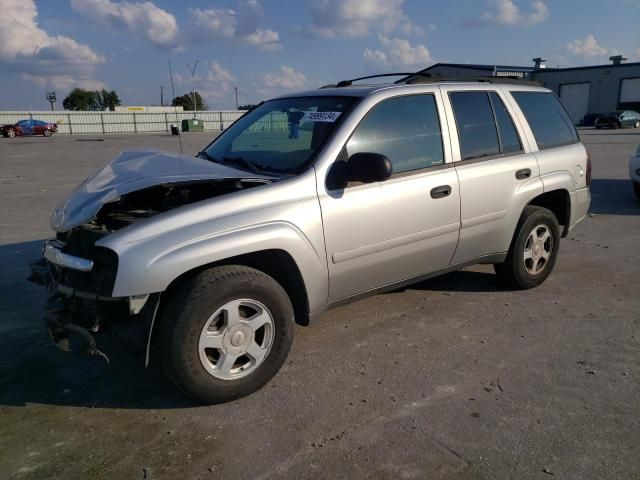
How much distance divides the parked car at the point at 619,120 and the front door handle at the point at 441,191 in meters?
42.8

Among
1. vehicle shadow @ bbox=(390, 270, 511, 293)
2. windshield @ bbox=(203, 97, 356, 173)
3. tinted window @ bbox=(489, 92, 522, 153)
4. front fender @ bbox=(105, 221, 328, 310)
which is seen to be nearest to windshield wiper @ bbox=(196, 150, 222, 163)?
windshield @ bbox=(203, 97, 356, 173)

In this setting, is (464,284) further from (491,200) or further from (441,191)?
(441,191)

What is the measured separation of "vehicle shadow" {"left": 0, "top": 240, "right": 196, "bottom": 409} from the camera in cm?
322

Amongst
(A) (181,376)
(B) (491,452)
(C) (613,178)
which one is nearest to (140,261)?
(A) (181,376)

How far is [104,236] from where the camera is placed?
291cm

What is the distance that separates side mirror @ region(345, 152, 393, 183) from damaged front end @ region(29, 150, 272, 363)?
0.54 meters

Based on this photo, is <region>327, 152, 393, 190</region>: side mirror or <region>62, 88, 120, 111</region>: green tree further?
<region>62, 88, 120, 111</region>: green tree

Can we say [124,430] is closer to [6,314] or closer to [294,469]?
[294,469]

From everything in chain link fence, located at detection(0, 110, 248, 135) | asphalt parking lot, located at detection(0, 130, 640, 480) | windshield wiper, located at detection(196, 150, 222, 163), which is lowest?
asphalt parking lot, located at detection(0, 130, 640, 480)

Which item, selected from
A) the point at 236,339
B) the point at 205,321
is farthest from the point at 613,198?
the point at 205,321

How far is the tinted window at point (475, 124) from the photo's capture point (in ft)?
13.7

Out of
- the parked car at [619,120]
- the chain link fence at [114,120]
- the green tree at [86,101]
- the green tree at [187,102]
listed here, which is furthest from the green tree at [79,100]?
the parked car at [619,120]

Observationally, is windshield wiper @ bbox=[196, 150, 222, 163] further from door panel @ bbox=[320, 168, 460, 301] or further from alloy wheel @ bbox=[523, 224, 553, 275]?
alloy wheel @ bbox=[523, 224, 553, 275]

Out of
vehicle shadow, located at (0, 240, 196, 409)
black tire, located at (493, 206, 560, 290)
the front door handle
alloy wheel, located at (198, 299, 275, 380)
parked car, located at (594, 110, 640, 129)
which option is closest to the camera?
alloy wheel, located at (198, 299, 275, 380)
